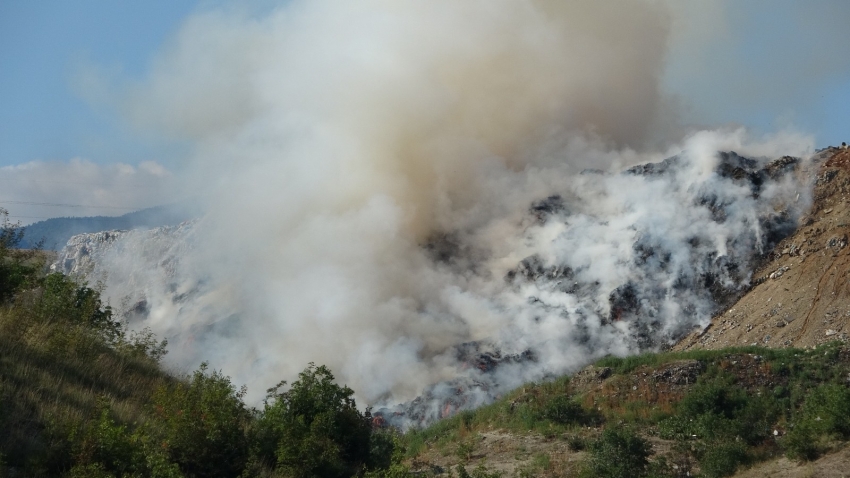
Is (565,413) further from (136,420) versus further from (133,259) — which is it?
(133,259)

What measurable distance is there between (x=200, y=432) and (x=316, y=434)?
1.74m

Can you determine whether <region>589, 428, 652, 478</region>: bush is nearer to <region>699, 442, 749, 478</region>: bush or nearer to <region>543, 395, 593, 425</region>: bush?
<region>699, 442, 749, 478</region>: bush

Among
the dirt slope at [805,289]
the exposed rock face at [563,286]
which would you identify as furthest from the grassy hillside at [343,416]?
the exposed rock face at [563,286]

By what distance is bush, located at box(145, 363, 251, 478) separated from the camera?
982cm

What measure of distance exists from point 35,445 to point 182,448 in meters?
1.73

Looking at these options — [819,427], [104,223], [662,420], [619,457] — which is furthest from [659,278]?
[104,223]

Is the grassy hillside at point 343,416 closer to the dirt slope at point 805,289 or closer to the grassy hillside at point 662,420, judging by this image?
the grassy hillside at point 662,420

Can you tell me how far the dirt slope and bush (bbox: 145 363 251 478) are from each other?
2101 centimetres

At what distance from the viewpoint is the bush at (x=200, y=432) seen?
32.2ft

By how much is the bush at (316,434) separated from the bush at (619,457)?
6312 millimetres

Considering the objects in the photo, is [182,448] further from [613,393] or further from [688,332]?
[688,332]

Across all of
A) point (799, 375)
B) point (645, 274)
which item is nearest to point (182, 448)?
point (799, 375)

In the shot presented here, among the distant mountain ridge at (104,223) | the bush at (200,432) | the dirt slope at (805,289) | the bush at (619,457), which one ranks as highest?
the distant mountain ridge at (104,223)

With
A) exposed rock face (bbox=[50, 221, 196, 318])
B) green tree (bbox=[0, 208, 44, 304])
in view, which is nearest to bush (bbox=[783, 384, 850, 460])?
green tree (bbox=[0, 208, 44, 304])
